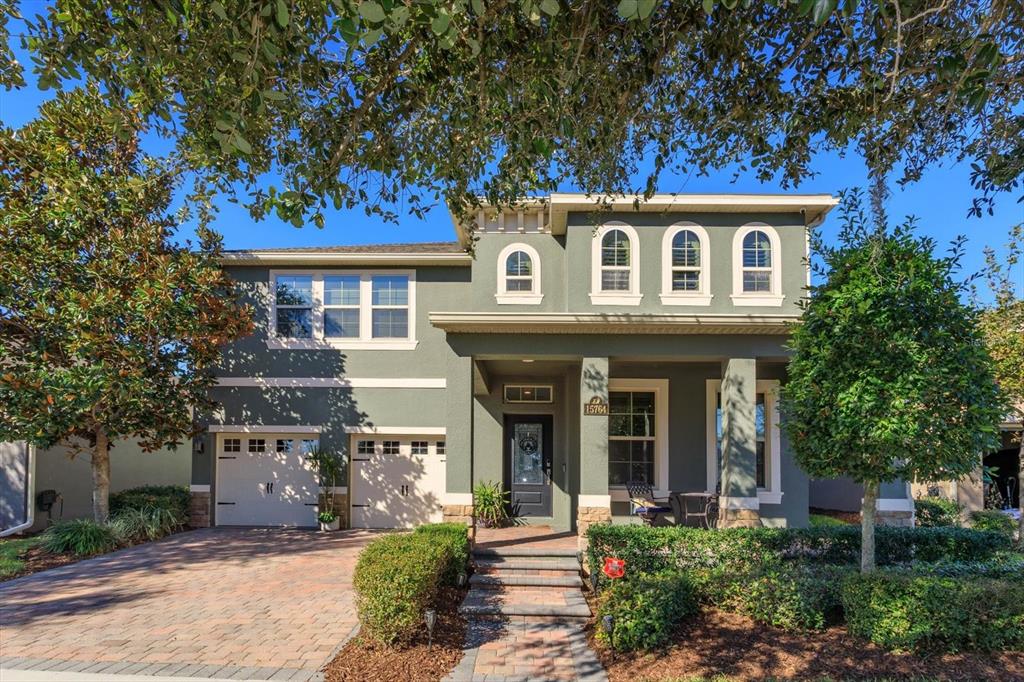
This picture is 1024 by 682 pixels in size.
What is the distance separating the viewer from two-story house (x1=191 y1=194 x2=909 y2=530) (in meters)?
9.59

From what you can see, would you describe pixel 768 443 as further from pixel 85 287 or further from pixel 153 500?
pixel 85 287

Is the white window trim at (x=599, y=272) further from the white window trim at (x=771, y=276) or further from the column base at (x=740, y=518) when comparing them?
the column base at (x=740, y=518)

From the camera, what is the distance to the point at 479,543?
9992 millimetres

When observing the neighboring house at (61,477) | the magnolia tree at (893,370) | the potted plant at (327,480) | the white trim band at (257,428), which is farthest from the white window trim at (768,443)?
the neighboring house at (61,477)

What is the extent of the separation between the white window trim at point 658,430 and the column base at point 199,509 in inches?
344

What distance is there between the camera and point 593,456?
927 centimetres

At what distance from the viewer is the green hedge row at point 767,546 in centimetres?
755

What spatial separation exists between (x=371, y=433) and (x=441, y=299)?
3.33 m

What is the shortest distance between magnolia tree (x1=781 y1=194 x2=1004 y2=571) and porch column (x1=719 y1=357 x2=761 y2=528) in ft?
8.54

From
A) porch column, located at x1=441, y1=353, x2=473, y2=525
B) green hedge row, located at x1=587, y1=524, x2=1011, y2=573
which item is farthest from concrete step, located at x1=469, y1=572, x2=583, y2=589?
porch column, located at x1=441, y1=353, x2=473, y2=525

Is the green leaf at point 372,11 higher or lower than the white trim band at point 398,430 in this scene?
higher

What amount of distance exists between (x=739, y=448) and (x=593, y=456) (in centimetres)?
244

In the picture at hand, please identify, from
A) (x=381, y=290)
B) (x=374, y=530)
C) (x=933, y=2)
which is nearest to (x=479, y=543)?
(x=374, y=530)

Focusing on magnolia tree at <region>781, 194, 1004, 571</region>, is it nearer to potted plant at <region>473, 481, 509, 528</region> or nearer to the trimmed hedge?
the trimmed hedge
